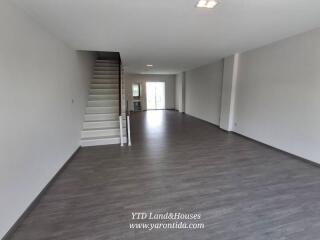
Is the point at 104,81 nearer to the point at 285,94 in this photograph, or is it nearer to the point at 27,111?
the point at 27,111

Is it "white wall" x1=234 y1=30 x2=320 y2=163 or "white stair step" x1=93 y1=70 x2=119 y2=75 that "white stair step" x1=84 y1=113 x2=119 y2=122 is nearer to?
"white stair step" x1=93 y1=70 x2=119 y2=75

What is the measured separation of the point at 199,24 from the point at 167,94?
363 inches

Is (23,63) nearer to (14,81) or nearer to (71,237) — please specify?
(14,81)

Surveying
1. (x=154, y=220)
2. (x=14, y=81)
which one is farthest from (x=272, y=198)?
(x=14, y=81)

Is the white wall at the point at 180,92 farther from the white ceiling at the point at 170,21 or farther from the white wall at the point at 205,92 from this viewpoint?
the white ceiling at the point at 170,21

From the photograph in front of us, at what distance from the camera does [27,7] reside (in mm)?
2092

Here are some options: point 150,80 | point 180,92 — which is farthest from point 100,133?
point 150,80

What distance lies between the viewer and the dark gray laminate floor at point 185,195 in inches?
71.9

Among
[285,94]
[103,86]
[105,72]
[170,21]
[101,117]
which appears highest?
[170,21]

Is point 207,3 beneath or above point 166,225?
above

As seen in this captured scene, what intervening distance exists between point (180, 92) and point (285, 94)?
7143mm

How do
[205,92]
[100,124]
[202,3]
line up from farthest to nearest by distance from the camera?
[205,92]
[100,124]
[202,3]

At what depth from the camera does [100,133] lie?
489 centimetres

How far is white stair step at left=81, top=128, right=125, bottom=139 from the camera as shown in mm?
4766
